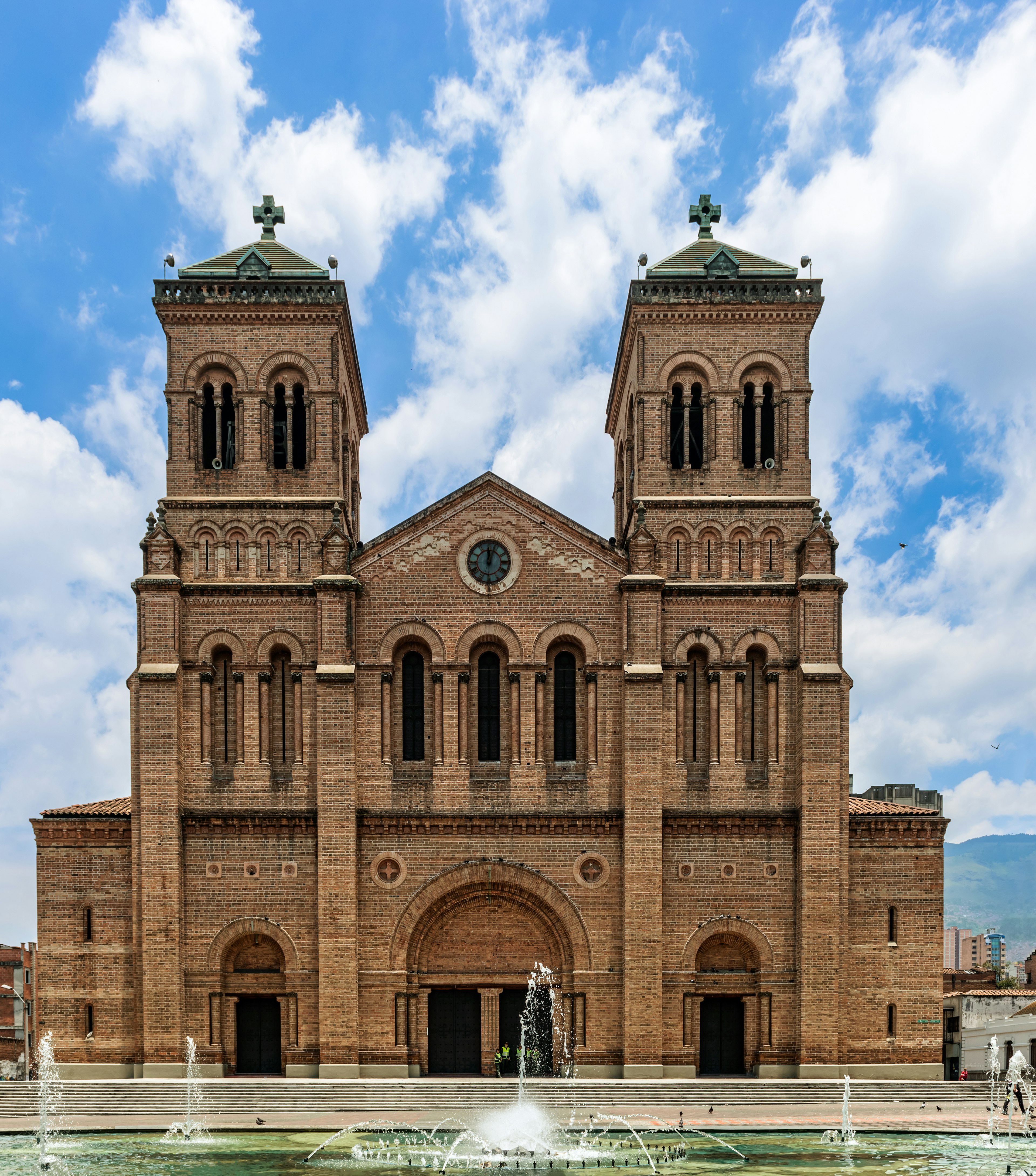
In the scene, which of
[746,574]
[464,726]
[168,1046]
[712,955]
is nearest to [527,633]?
[464,726]

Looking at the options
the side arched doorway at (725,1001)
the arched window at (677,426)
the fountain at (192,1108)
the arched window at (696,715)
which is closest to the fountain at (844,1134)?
the side arched doorway at (725,1001)

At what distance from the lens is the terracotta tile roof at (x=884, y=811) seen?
37.6 meters

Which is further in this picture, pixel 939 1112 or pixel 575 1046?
pixel 575 1046

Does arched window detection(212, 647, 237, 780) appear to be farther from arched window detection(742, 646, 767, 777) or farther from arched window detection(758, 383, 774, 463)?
arched window detection(758, 383, 774, 463)

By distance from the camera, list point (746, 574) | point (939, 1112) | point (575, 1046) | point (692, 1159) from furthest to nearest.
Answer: point (746, 574) < point (575, 1046) < point (939, 1112) < point (692, 1159)

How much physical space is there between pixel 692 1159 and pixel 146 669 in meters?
20.8

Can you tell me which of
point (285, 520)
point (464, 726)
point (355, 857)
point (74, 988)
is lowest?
point (74, 988)

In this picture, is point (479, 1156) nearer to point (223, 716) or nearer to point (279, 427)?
point (223, 716)

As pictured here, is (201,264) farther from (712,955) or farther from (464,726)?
(712,955)

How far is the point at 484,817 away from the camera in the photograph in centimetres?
3716

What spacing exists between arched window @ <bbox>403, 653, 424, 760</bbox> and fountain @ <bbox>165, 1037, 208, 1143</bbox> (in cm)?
1056

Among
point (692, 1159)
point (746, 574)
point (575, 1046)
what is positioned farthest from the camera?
point (746, 574)

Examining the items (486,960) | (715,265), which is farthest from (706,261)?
(486,960)

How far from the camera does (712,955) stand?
1471 inches
